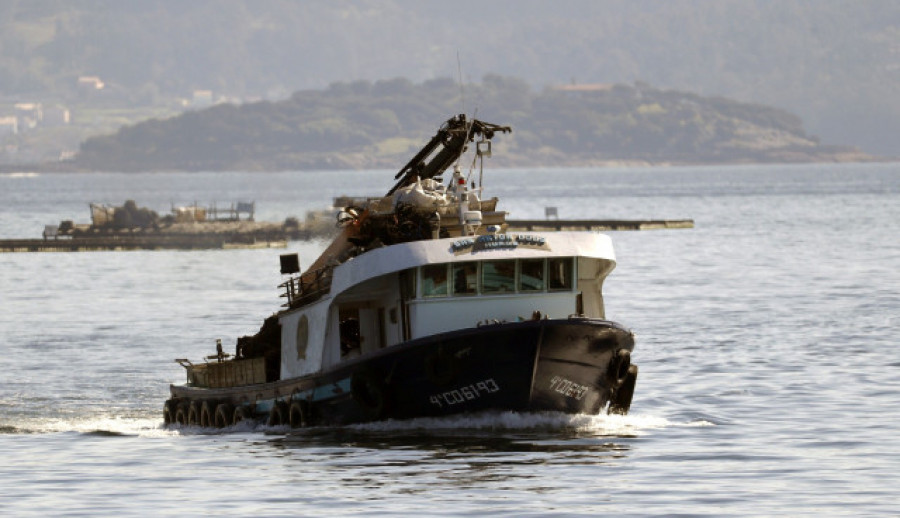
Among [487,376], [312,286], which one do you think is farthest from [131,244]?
[487,376]

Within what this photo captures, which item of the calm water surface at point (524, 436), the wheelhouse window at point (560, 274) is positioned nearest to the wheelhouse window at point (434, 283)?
the wheelhouse window at point (560, 274)

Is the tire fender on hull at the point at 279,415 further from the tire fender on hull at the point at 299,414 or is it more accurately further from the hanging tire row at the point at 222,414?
the tire fender on hull at the point at 299,414

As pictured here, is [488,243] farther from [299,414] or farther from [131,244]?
[131,244]

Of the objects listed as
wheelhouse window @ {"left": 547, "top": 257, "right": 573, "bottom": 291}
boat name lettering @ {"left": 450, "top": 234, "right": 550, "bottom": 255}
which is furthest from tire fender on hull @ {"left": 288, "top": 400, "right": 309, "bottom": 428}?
wheelhouse window @ {"left": 547, "top": 257, "right": 573, "bottom": 291}

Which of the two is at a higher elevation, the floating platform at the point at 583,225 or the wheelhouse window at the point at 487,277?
the wheelhouse window at the point at 487,277

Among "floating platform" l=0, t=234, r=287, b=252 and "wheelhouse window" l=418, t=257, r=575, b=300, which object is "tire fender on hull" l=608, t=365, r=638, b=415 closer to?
"wheelhouse window" l=418, t=257, r=575, b=300

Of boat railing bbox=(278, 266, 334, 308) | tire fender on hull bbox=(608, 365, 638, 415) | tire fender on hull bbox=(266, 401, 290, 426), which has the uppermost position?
boat railing bbox=(278, 266, 334, 308)

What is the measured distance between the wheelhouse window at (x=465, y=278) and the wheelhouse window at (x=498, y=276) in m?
0.19

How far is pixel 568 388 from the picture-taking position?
42.2 m

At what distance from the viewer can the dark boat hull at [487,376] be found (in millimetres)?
41000

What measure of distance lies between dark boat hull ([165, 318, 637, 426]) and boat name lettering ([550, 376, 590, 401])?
0.08 feet

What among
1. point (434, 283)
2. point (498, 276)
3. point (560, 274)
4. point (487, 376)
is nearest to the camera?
point (487, 376)

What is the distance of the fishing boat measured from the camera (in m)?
41.4

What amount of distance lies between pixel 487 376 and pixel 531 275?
2959 millimetres
